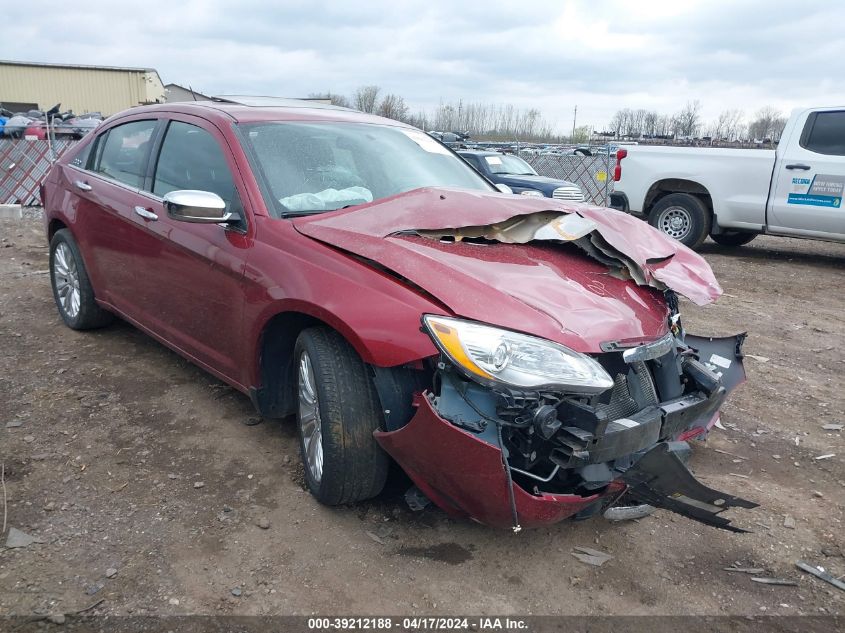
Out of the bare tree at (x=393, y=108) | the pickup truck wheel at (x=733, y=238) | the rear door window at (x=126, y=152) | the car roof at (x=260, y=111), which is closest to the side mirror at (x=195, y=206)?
the car roof at (x=260, y=111)

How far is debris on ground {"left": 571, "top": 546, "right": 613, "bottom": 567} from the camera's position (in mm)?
2500

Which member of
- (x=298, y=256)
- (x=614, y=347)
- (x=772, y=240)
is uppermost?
(x=298, y=256)

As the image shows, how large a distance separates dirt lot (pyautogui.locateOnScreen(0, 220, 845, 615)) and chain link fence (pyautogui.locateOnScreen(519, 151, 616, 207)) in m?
13.1

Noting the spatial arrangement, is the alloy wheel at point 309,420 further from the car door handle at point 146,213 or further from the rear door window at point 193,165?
the car door handle at point 146,213

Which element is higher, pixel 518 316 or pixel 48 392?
pixel 518 316

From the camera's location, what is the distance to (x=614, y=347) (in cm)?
226

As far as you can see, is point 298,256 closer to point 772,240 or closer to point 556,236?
point 556,236

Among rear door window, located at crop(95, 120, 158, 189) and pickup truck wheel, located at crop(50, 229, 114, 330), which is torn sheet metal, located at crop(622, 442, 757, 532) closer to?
rear door window, located at crop(95, 120, 158, 189)

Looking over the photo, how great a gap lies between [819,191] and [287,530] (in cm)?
800

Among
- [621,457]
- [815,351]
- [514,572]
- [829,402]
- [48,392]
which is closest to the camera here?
[621,457]

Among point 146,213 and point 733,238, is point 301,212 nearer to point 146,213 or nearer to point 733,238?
point 146,213

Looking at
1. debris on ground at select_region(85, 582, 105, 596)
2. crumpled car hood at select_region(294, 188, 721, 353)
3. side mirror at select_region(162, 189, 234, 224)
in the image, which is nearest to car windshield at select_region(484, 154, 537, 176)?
crumpled car hood at select_region(294, 188, 721, 353)

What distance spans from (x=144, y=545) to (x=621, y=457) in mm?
1753

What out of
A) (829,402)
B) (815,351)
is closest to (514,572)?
(829,402)
